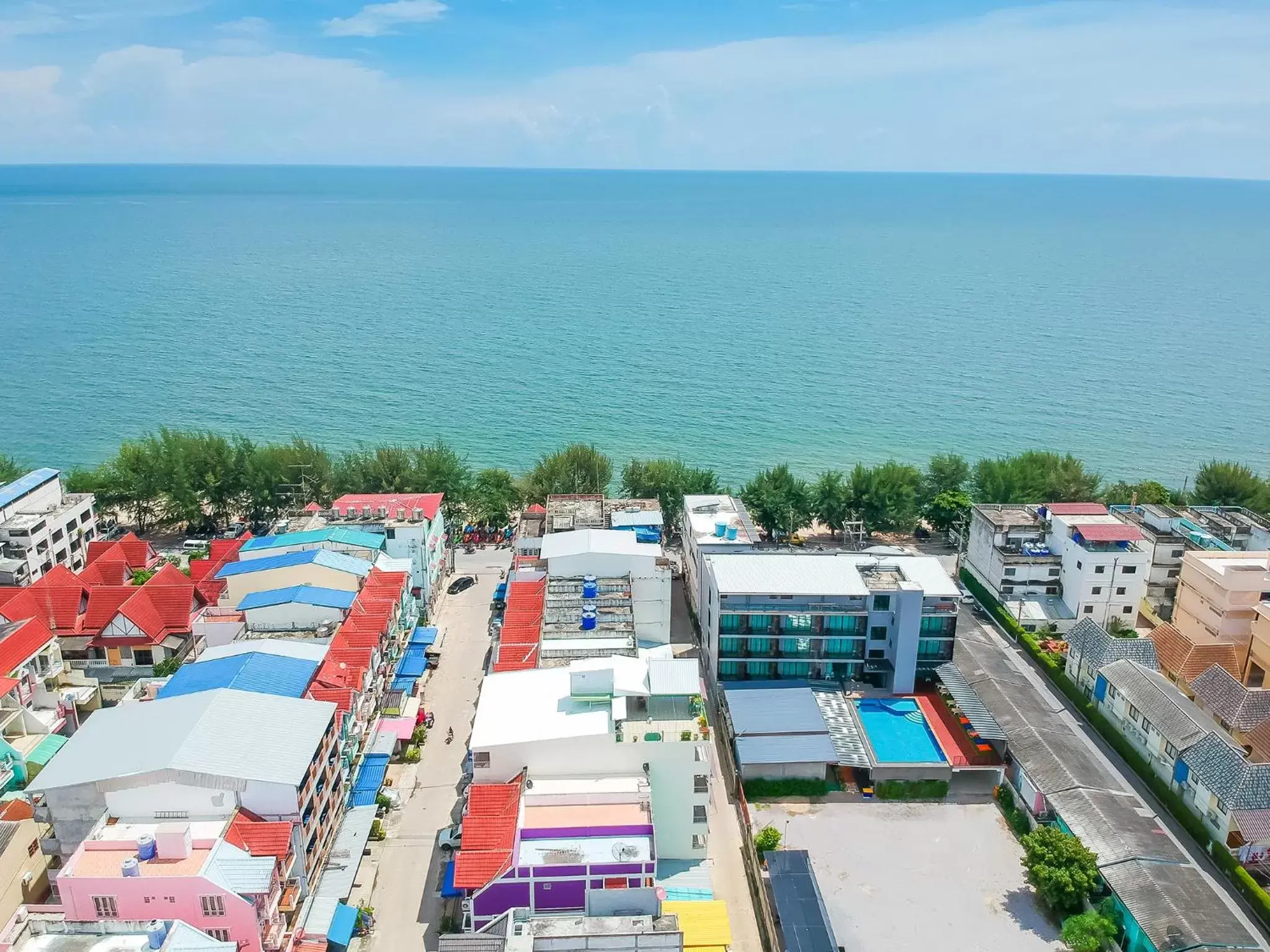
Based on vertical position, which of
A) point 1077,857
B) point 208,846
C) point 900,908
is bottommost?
point 900,908

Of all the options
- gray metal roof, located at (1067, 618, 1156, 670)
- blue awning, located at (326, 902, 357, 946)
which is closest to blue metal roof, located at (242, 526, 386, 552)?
blue awning, located at (326, 902, 357, 946)

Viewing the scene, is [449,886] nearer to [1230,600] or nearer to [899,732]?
[899,732]

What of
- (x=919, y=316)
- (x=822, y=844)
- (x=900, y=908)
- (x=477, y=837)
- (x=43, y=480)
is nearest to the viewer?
(x=477, y=837)

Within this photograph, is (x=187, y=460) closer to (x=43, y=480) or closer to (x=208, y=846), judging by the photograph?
(x=43, y=480)

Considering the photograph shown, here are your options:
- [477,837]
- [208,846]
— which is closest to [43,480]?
[208,846]

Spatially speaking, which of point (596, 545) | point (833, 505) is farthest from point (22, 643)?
point (833, 505)

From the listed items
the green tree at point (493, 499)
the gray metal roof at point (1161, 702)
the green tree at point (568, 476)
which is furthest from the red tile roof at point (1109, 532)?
the green tree at point (493, 499)

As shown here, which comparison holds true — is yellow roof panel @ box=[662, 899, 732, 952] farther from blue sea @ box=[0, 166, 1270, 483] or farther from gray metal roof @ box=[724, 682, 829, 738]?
blue sea @ box=[0, 166, 1270, 483]
